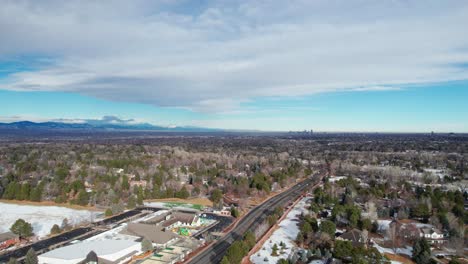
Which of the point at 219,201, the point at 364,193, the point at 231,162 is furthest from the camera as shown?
the point at 231,162

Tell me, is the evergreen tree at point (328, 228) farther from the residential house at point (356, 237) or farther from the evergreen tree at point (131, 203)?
the evergreen tree at point (131, 203)

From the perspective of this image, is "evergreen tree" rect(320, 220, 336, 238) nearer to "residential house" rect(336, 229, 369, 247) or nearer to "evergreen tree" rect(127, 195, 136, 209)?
"residential house" rect(336, 229, 369, 247)

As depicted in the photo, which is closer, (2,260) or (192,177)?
(2,260)

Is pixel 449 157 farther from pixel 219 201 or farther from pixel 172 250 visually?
pixel 172 250

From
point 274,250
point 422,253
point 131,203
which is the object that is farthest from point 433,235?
point 131,203

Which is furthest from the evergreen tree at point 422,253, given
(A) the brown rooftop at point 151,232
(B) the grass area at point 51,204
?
(B) the grass area at point 51,204

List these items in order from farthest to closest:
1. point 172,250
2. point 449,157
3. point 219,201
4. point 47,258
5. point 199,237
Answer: point 449,157, point 219,201, point 199,237, point 172,250, point 47,258

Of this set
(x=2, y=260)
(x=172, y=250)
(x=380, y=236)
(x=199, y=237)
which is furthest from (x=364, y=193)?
(x=2, y=260)

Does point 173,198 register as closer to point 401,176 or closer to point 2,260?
point 2,260
